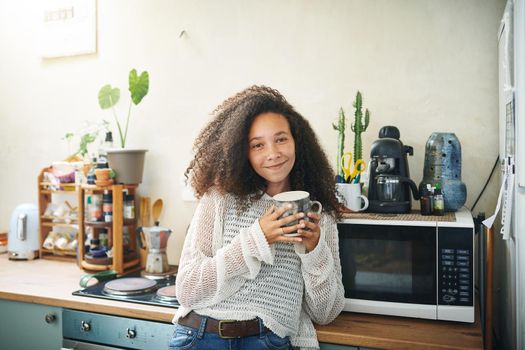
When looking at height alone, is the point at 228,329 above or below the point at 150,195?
below

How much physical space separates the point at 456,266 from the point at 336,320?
385 millimetres

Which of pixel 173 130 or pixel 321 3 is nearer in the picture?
pixel 321 3

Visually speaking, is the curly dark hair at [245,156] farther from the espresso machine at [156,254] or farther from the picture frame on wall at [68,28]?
the picture frame on wall at [68,28]

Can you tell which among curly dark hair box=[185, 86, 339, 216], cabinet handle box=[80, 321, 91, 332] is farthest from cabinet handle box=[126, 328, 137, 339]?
curly dark hair box=[185, 86, 339, 216]

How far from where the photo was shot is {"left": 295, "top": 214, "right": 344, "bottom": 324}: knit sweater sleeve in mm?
1276

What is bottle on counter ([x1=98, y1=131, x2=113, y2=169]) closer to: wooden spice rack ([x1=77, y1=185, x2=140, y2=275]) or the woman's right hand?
wooden spice rack ([x1=77, y1=185, x2=140, y2=275])

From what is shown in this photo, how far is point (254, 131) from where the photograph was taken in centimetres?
133

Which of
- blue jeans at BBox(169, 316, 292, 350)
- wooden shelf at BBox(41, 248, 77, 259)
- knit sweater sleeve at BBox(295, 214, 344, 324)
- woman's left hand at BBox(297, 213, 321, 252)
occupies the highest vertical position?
woman's left hand at BBox(297, 213, 321, 252)

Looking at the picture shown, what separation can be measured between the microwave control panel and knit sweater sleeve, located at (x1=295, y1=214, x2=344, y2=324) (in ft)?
0.96

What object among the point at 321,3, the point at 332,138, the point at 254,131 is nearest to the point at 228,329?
the point at 254,131

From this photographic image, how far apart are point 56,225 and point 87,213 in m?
0.30

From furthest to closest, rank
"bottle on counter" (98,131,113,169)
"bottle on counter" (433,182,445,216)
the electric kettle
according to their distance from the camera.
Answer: the electric kettle → "bottle on counter" (98,131,113,169) → "bottle on counter" (433,182,445,216)

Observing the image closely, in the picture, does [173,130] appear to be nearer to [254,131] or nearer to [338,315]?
[254,131]

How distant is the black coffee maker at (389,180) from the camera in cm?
150
